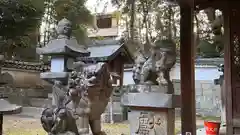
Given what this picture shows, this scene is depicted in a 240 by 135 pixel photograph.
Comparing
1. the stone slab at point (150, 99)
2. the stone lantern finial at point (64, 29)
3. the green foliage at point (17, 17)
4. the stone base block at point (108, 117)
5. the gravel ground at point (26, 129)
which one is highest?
the green foliage at point (17, 17)

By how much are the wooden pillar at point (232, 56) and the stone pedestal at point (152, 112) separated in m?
1.14

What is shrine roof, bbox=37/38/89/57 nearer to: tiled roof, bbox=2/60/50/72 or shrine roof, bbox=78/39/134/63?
shrine roof, bbox=78/39/134/63

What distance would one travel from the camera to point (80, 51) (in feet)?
16.9

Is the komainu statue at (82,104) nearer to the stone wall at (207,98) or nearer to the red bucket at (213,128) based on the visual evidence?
the red bucket at (213,128)

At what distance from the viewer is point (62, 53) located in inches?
200

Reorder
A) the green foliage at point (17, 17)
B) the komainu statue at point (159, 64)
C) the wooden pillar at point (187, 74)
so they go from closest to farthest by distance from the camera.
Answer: the wooden pillar at point (187, 74) → the komainu statue at point (159, 64) → the green foliage at point (17, 17)

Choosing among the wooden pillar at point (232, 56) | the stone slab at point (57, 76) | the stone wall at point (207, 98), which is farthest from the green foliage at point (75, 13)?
the wooden pillar at point (232, 56)

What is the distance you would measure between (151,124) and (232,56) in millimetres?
2071

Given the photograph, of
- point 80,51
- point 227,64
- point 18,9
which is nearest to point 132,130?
point 80,51

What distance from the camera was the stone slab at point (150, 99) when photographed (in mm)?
5250

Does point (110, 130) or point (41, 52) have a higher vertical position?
point (41, 52)

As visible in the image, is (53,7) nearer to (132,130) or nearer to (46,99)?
(46,99)

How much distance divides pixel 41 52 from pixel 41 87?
11.0 meters

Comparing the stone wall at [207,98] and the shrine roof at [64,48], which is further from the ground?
the shrine roof at [64,48]
